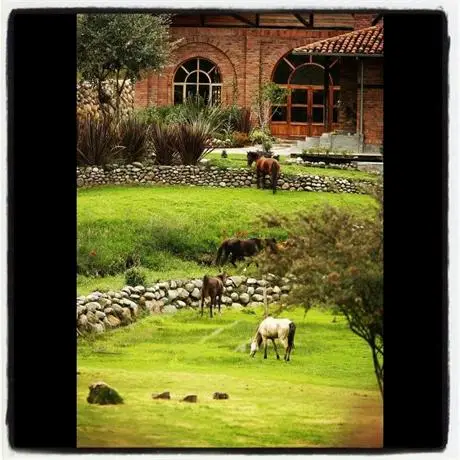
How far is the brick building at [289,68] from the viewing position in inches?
508

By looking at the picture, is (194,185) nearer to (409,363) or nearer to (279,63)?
(279,63)

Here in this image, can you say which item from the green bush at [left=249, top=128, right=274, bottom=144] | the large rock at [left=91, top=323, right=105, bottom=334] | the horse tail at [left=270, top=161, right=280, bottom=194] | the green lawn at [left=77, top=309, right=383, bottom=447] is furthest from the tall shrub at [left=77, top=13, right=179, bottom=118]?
the green lawn at [left=77, top=309, right=383, bottom=447]

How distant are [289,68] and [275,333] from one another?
2336 mm

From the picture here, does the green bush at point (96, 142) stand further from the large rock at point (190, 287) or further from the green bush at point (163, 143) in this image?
the large rock at point (190, 287)

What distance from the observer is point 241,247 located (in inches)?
512

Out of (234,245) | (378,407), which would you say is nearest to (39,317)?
(234,245)

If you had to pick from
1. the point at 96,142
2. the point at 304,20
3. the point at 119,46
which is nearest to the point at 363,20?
the point at 304,20

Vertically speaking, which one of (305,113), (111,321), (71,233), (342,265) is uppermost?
(305,113)

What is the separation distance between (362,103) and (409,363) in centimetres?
224

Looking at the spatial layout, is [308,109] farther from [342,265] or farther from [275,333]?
[275,333]

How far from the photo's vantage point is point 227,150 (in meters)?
13.4

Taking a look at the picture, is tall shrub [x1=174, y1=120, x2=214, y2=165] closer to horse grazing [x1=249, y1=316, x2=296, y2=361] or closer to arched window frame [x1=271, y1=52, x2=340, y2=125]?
arched window frame [x1=271, y1=52, x2=340, y2=125]

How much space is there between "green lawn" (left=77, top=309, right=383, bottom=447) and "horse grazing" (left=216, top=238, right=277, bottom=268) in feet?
1.56

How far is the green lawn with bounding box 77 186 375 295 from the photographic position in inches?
506
